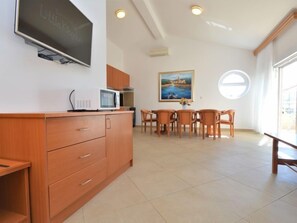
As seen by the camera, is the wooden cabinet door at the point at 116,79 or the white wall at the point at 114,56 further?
the white wall at the point at 114,56

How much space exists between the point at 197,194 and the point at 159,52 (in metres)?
5.75

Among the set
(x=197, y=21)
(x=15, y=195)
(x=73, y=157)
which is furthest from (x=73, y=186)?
(x=197, y=21)

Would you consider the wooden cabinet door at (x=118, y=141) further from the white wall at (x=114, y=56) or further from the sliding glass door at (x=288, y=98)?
the white wall at (x=114, y=56)

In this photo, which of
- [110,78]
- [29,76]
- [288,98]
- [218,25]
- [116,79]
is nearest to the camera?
[29,76]

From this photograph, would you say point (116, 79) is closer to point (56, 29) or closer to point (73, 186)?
point (56, 29)

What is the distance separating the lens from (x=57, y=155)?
116cm

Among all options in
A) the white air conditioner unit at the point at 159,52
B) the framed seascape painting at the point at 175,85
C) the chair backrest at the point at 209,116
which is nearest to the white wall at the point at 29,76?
the chair backrest at the point at 209,116

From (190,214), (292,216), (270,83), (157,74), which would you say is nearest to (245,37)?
(270,83)

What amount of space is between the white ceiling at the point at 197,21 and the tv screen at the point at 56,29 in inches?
101

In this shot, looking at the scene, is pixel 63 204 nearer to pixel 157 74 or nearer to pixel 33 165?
pixel 33 165

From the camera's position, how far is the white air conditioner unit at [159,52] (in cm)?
643

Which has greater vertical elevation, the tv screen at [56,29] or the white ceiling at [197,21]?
the white ceiling at [197,21]

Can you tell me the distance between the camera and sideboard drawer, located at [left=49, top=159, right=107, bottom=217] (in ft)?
3.75

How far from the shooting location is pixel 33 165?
3.56 feet
